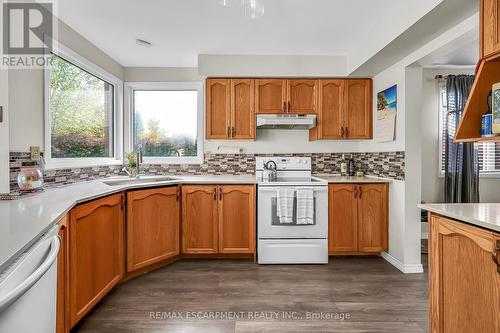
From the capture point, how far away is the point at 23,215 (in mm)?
1404

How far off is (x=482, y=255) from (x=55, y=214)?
6.47ft

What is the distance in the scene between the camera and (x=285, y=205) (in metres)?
3.06

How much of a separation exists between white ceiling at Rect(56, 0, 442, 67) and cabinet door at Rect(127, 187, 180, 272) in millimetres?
1533

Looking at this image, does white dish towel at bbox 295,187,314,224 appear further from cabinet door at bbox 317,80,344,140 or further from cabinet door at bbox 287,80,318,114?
cabinet door at bbox 287,80,318,114

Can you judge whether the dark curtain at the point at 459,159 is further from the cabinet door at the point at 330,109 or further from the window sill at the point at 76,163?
the window sill at the point at 76,163

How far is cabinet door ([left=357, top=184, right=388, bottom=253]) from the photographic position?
3.21 m

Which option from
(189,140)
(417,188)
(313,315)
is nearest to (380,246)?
(417,188)

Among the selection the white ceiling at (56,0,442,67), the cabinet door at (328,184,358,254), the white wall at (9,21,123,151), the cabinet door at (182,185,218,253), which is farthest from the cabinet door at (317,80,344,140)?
the white wall at (9,21,123,151)

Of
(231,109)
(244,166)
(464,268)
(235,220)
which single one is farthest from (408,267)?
(231,109)

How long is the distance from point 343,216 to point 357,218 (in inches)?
6.1

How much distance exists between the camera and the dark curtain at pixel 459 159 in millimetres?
3646

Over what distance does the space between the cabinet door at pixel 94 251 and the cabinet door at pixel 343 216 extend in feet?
6.98

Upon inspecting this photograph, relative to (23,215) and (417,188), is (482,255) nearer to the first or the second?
(417,188)

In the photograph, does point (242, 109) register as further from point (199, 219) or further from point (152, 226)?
point (152, 226)
